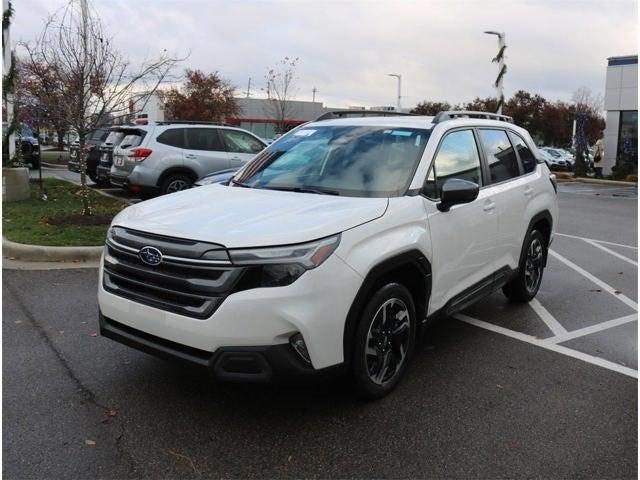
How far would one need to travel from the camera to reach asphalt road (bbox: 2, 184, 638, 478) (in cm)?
309

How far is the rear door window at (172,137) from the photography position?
38.6 feet

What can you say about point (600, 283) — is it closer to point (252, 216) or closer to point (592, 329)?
point (592, 329)

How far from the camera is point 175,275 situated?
10.6 feet

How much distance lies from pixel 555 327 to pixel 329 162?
2675 mm

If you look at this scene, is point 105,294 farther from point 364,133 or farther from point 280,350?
point 364,133

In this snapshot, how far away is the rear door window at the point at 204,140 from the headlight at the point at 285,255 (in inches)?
369

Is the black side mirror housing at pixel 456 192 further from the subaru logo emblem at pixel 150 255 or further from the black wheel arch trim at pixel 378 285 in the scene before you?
the subaru logo emblem at pixel 150 255

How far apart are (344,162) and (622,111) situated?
1069 inches

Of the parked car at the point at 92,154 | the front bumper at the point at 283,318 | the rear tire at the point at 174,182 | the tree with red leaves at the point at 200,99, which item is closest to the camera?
the front bumper at the point at 283,318

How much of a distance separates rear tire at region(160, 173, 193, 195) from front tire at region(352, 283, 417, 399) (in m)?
8.54

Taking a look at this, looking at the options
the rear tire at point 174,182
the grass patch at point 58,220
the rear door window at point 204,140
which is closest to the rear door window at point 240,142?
the rear door window at point 204,140

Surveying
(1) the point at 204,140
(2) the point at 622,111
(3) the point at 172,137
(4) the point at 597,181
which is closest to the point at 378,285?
(3) the point at 172,137

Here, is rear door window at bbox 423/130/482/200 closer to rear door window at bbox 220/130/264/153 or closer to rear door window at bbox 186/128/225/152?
rear door window at bbox 186/128/225/152

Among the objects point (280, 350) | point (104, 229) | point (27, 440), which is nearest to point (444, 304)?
point (280, 350)
